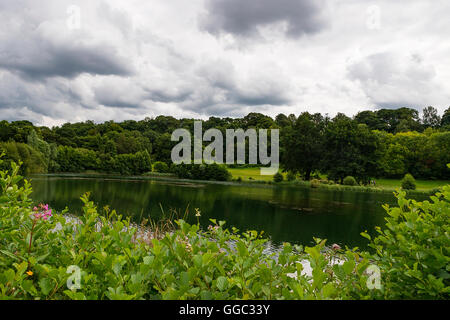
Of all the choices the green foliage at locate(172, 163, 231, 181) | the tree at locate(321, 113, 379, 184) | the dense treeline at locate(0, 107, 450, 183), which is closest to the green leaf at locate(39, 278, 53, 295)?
the dense treeline at locate(0, 107, 450, 183)

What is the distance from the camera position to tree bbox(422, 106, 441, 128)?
247 ft

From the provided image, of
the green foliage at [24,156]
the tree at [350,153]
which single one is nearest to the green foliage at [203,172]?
the tree at [350,153]

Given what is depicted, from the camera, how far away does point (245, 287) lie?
4.51ft

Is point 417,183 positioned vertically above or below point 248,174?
below

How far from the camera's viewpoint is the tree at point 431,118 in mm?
75250

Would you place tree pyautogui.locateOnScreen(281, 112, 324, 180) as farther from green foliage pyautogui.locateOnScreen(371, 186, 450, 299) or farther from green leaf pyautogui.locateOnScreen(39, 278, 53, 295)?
green leaf pyautogui.locateOnScreen(39, 278, 53, 295)

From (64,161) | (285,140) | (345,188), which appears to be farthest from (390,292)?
(64,161)

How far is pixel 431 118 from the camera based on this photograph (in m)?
76.6

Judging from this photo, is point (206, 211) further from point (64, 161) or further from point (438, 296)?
point (64, 161)

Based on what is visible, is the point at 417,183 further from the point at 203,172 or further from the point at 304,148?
the point at 203,172

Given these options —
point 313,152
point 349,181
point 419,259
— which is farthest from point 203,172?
point 419,259

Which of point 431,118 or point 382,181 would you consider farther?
point 431,118

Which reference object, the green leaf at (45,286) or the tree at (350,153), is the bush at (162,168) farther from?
the green leaf at (45,286)

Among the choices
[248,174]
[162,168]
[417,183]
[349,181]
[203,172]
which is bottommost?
[417,183]
